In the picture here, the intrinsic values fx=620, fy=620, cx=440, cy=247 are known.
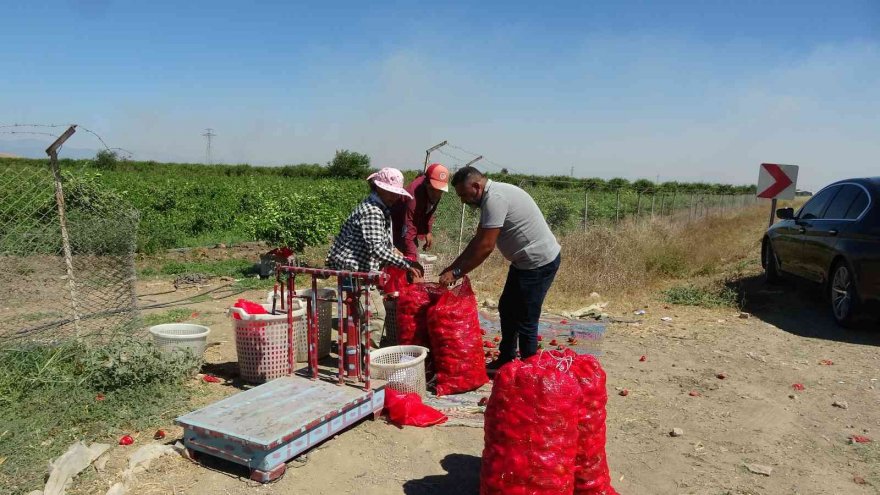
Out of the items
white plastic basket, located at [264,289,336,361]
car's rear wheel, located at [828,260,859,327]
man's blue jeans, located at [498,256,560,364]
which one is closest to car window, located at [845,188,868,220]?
car's rear wheel, located at [828,260,859,327]

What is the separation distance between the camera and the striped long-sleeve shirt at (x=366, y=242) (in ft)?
15.5

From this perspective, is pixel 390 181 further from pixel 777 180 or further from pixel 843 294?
pixel 777 180

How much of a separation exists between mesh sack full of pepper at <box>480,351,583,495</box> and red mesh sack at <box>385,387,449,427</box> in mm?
Result: 1452

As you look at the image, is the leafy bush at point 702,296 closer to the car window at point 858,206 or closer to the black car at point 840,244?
the black car at point 840,244

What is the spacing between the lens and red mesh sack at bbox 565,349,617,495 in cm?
307

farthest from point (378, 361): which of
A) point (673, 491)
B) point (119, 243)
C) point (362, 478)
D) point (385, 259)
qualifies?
point (119, 243)

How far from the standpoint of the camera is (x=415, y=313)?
17.5ft

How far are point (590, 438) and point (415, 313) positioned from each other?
247 centimetres

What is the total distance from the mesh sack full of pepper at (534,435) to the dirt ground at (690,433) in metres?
0.82

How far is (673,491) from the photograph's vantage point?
365cm

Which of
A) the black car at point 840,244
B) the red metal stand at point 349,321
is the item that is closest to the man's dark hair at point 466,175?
the red metal stand at point 349,321

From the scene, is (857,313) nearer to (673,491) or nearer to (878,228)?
(878,228)

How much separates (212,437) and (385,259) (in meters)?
1.75

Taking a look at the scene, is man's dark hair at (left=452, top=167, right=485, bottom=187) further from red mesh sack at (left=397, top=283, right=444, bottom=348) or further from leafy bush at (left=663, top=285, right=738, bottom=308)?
leafy bush at (left=663, top=285, right=738, bottom=308)
